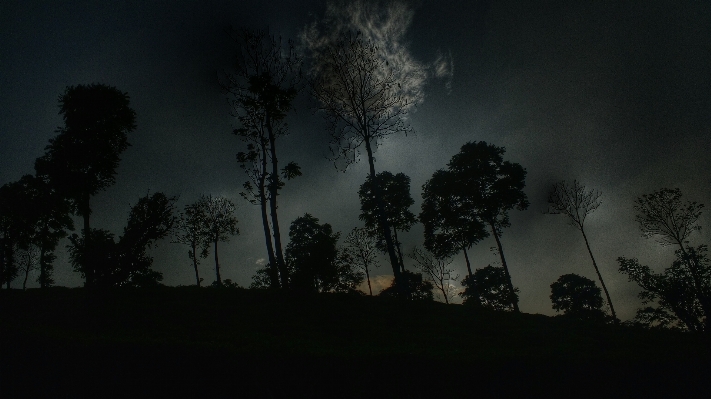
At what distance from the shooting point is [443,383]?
637 centimetres

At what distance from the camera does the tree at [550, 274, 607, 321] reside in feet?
173

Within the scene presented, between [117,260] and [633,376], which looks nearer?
[633,376]

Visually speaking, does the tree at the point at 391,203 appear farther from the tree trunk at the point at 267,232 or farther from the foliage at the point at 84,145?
the foliage at the point at 84,145

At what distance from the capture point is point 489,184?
2747cm

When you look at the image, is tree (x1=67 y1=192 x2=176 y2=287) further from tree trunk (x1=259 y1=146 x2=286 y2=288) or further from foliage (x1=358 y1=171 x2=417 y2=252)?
foliage (x1=358 y1=171 x2=417 y2=252)

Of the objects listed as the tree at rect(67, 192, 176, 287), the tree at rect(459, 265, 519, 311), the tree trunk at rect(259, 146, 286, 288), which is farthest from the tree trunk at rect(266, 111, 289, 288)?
the tree at rect(459, 265, 519, 311)

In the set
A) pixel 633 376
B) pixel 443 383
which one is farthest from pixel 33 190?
pixel 633 376

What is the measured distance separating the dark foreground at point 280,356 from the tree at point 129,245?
2.23 m

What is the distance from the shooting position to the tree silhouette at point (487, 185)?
26891mm

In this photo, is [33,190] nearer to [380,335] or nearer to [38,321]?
[38,321]

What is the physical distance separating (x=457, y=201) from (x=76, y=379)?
27307 mm

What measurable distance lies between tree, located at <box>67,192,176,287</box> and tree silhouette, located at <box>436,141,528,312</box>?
22150 millimetres

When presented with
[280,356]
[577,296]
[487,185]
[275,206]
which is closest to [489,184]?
[487,185]

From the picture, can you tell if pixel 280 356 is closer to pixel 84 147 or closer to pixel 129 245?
pixel 129 245
